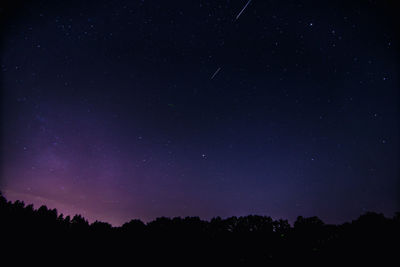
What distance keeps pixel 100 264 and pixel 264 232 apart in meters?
16.7

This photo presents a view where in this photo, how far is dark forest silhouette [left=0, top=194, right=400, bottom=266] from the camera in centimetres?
1791

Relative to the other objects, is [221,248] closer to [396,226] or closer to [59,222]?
[396,226]

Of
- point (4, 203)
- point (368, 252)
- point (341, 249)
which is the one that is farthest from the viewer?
point (4, 203)

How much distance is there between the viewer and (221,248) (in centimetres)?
2334

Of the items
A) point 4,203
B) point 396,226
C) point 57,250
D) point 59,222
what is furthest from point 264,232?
point 4,203

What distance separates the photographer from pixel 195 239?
24.6m

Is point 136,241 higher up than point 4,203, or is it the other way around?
point 4,203

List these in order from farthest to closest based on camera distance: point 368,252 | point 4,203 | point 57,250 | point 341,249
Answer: point 4,203 → point 57,250 → point 341,249 → point 368,252

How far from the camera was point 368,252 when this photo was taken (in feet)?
53.4

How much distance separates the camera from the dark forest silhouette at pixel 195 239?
705 inches

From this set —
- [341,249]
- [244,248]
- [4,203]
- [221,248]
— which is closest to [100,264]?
[221,248]

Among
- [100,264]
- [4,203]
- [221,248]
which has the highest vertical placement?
[4,203]

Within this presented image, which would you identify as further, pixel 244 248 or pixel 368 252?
pixel 244 248

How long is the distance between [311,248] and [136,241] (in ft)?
58.9
